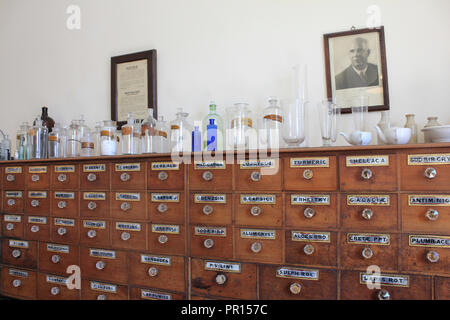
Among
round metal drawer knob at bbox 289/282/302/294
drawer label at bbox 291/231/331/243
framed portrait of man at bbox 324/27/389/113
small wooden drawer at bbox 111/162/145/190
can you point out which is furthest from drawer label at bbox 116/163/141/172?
framed portrait of man at bbox 324/27/389/113

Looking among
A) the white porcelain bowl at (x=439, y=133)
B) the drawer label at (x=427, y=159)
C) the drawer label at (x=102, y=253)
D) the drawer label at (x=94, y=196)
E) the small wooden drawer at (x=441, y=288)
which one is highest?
the white porcelain bowl at (x=439, y=133)

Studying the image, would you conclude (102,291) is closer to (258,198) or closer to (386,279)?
(258,198)

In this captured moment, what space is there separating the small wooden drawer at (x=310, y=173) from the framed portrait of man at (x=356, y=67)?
0.68 m

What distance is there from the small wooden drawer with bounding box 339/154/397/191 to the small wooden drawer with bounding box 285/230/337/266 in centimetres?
27

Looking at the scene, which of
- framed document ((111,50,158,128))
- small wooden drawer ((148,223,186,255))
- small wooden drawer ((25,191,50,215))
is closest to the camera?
small wooden drawer ((148,223,186,255))

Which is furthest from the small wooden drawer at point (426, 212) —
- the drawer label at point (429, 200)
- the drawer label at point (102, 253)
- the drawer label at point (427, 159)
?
the drawer label at point (102, 253)

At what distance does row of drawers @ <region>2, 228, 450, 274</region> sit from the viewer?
137 cm

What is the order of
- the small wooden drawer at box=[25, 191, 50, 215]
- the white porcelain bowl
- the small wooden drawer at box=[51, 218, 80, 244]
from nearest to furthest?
the white porcelain bowl → the small wooden drawer at box=[51, 218, 80, 244] → the small wooden drawer at box=[25, 191, 50, 215]

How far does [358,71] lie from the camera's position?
1.99 metres

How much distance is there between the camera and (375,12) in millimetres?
1957

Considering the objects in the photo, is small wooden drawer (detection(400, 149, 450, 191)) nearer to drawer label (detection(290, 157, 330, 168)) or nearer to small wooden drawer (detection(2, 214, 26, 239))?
drawer label (detection(290, 157, 330, 168))

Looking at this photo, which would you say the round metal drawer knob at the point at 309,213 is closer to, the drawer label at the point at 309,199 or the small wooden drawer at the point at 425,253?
the drawer label at the point at 309,199

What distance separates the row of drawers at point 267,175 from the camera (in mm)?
1388

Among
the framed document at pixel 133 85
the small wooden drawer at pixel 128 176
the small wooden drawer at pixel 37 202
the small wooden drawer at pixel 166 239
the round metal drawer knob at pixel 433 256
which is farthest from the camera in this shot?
the framed document at pixel 133 85
